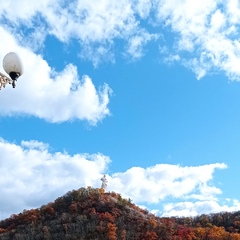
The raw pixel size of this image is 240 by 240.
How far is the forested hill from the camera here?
6525 cm

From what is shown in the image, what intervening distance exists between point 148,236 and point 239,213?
2862 centimetres

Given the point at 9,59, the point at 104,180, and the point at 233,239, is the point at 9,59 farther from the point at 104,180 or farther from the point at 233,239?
the point at 104,180

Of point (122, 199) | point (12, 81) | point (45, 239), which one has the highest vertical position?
point (122, 199)

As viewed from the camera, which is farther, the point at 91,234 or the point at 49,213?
the point at 49,213

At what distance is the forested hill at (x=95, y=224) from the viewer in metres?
65.2

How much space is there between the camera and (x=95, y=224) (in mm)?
67625

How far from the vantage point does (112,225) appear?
66438mm

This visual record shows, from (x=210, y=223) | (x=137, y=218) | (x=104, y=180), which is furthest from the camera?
(x=210, y=223)

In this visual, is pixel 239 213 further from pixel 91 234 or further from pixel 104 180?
pixel 91 234

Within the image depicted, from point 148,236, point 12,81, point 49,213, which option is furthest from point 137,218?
point 12,81

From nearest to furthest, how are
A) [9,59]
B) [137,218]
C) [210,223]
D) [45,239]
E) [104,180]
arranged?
[9,59]
[45,239]
[137,218]
[104,180]
[210,223]

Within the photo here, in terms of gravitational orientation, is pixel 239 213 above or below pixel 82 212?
above

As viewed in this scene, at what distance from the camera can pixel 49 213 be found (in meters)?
75.7

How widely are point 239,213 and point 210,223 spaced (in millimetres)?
7432
